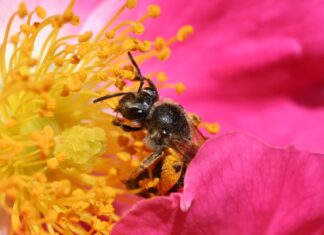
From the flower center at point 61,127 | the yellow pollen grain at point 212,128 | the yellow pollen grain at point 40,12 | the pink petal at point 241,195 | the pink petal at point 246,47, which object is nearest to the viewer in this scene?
the pink petal at point 241,195

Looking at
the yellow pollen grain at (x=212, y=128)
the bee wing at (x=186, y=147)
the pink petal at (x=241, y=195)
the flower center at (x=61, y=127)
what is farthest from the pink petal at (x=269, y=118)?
the pink petal at (x=241, y=195)

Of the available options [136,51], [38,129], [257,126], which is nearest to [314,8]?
[257,126]

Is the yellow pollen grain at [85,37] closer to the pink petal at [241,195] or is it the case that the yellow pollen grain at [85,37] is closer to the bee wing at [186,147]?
the bee wing at [186,147]

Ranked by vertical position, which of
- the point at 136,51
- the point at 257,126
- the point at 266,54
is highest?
the point at 136,51

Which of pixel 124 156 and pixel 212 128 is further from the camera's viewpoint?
pixel 212 128

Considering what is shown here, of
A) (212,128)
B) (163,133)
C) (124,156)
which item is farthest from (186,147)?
(212,128)

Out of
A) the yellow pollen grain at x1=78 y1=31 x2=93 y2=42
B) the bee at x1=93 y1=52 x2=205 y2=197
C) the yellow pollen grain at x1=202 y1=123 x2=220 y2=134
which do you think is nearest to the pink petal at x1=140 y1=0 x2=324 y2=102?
the yellow pollen grain at x1=202 y1=123 x2=220 y2=134

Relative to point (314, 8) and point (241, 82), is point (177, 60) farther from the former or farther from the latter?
point (314, 8)

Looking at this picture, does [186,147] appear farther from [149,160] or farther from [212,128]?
[212,128]

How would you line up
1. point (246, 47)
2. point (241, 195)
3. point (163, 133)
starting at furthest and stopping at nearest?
point (246, 47) → point (163, 133) → point (241, 195)
